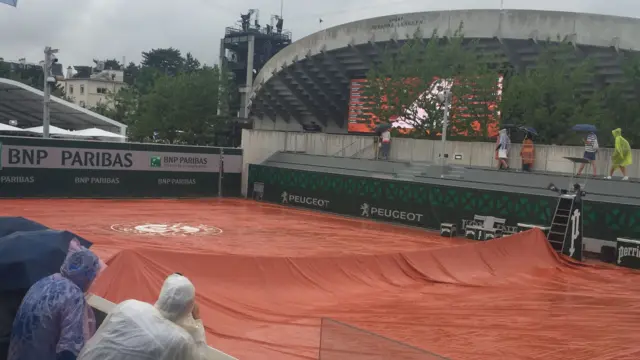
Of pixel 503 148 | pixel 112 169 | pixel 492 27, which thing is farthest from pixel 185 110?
pixel 503 148

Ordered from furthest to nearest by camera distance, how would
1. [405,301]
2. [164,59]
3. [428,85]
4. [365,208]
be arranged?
[164,59] < [428,85] < [365,208] < [405,301]

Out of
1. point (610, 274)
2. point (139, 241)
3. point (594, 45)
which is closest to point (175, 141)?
point (594, 45)

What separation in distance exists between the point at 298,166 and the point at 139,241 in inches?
547

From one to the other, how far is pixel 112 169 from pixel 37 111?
2892 centimetres

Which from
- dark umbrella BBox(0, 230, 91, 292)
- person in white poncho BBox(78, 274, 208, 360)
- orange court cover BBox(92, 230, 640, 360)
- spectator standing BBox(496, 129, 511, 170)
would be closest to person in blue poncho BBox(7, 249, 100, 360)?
dark umbrella BBox(0, 230, 91, 292)

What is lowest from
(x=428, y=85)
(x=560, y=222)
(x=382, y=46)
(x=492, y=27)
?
(x=560, y=222)

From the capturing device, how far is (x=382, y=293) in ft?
38.4

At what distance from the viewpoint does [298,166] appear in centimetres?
2942

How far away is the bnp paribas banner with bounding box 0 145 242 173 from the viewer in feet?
78.1

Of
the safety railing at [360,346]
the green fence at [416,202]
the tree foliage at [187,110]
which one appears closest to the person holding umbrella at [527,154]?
the green fence at [416,202]

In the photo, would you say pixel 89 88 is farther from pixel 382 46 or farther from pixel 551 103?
pixel 551 103

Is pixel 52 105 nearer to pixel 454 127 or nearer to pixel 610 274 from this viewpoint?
pixel 454 127

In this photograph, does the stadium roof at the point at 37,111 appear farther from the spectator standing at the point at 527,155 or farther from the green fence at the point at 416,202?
the spectator standing at the point at 527,155

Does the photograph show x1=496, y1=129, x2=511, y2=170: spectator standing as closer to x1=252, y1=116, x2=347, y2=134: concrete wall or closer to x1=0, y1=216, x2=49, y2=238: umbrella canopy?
x1=0, y1=216, x2=49, y2=238: umbrella canopy
